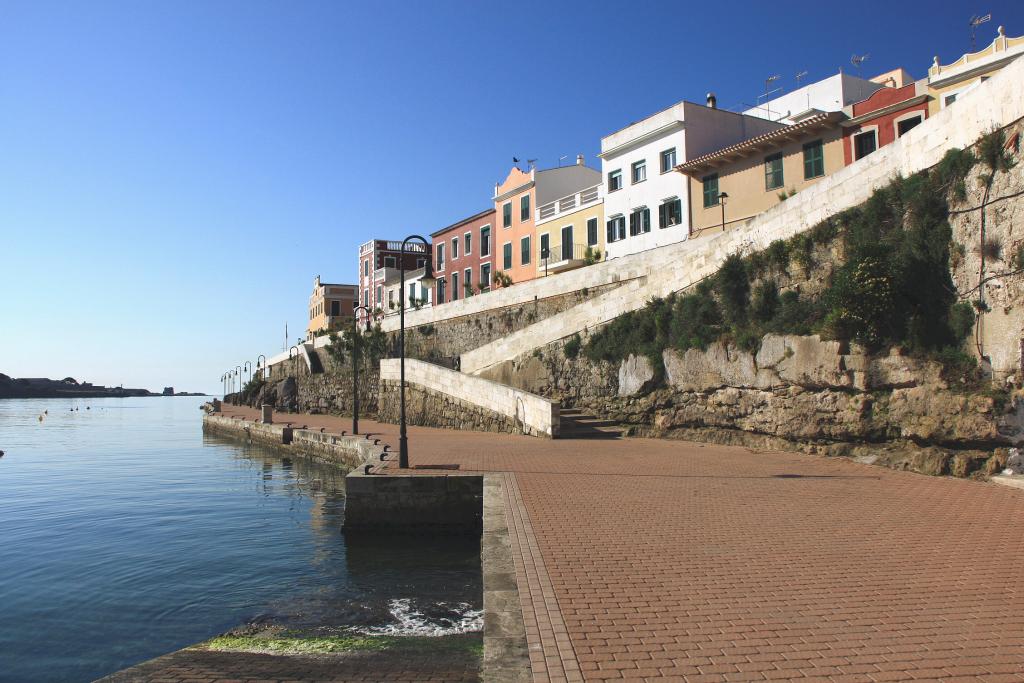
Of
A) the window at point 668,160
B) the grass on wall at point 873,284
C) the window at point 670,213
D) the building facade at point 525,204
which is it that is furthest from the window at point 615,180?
the grass on wall at point 873,284

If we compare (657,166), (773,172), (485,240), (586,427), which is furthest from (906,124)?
(485,240)

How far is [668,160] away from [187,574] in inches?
989

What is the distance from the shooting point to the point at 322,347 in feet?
161

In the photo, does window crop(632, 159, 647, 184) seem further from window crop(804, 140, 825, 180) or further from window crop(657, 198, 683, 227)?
window crop(804, 140, 825, 180)

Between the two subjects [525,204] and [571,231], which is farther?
[525,204]

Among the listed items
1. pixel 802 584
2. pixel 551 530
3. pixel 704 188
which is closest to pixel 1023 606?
pixel 802 584

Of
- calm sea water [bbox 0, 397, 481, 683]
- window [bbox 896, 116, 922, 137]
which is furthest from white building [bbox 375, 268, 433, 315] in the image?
window [bbox 896, 116, 922, 137]

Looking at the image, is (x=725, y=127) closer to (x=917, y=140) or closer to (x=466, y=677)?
(x=917, y=140)

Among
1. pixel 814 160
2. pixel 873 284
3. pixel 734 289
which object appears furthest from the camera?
pixel 814 160

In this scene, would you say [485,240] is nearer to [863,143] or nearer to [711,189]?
[711,189]

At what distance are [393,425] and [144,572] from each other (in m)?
20.2

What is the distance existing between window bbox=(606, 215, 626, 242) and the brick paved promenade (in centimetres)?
2075

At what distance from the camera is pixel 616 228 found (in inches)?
1230

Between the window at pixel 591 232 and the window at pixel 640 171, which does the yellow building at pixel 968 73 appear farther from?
the window at pixel 591 232
